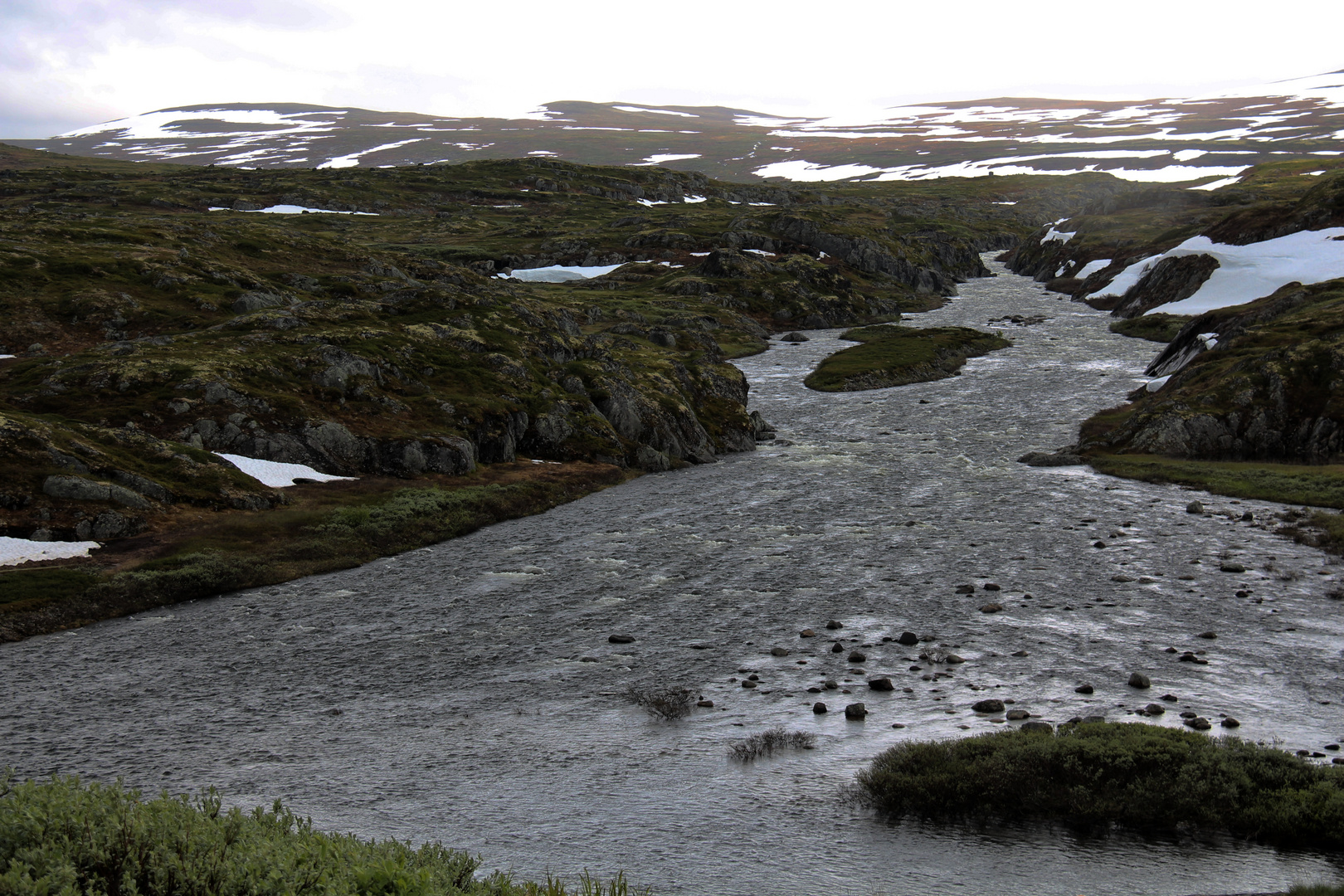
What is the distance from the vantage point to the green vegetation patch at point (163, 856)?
1038 cm

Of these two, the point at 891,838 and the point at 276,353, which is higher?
the point at 276,353

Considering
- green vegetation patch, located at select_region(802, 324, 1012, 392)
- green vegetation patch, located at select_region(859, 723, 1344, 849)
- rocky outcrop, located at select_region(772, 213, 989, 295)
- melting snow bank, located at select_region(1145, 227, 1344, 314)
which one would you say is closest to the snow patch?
rocky outcrop, located at select_region(772, 213, 989, 295)

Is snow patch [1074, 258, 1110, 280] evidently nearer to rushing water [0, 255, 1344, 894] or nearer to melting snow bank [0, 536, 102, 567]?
rushing water [0, 255, 1344, 894]

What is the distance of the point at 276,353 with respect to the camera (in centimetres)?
6141

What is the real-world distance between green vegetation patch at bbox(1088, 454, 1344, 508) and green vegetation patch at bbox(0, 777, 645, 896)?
163 feet

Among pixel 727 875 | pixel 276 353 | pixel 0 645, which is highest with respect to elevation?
pixel 276 353

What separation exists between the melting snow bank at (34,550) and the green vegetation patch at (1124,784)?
3605cm

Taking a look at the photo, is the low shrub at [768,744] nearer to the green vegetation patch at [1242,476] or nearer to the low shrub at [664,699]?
the low shrub at [664,699]

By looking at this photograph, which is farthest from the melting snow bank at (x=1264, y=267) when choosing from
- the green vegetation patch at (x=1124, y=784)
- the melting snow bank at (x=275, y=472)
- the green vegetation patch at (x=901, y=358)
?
the melting snow bank at (x=275, y=472)

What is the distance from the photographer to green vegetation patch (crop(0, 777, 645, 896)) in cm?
1038

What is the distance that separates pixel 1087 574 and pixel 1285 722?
1388 centimetres

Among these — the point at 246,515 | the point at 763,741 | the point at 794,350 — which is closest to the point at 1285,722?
the point at 763,741

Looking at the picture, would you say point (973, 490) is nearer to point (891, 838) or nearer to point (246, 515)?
point (891, 838)

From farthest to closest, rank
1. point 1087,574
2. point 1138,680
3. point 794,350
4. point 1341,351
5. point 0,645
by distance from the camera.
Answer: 1. point 794,350
2. point 1341,351
3. point 1087,574
4. point 0,645
5. point 1138,680
